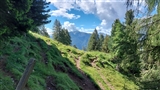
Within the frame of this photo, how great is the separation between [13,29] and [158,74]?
575cm

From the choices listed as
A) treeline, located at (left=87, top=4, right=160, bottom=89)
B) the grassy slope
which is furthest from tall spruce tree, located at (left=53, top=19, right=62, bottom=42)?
treeline, located at (left=87, top=4, right=160, bottom=89)

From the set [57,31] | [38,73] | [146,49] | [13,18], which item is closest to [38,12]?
[38,73]

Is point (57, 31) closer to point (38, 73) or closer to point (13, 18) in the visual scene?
point (38, 73)

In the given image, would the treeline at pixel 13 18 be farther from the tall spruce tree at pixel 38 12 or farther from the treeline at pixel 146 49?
the tall spruce tree at pixel 38 12

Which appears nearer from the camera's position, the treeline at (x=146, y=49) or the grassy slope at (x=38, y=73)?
the treeline at (x=146, y=49)

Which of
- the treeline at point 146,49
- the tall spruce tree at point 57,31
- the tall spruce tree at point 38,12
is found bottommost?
the treeline at point 146,49

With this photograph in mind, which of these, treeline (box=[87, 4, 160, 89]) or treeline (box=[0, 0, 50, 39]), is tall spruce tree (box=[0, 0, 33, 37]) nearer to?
treeline (box=[0, 0, 50, 39])

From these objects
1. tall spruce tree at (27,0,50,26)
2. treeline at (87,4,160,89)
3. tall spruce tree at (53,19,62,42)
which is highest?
tall spruce tree at (53,19,62,42)

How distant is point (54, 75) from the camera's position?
11602 millimetres

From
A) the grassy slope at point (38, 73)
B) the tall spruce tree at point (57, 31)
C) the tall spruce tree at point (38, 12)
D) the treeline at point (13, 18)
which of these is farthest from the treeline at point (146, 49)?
the tall spruce tree at point (57, 31)

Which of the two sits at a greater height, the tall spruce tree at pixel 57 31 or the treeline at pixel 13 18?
the tall spruce tree at pixel 57 31

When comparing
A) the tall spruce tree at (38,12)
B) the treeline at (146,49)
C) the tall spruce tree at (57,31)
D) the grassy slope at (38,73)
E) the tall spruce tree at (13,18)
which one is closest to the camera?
the treeline at (146,49)

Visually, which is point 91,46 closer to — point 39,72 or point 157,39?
point 39,72

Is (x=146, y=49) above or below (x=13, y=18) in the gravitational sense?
below
